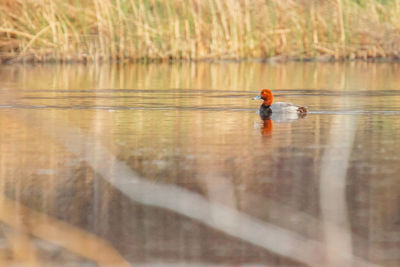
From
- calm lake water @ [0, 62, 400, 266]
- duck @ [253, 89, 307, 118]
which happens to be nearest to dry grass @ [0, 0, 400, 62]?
calm lake water @ [0, 62, 400, 266]

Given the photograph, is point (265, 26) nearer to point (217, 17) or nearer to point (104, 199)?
point (217, 17)

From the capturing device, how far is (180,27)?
22672 mm

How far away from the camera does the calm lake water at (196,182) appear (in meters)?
4.29

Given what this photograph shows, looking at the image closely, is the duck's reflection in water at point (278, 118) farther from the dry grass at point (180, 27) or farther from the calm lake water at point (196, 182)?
the dry grass at point (180, 27)

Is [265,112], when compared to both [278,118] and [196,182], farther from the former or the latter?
[196,182]

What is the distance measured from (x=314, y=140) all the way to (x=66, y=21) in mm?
14672

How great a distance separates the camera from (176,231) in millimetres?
4730

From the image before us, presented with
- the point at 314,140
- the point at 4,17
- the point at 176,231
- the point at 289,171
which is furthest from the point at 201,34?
the point at 176,231

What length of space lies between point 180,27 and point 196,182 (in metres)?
16.7

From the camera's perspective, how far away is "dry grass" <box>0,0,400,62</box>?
2228cm

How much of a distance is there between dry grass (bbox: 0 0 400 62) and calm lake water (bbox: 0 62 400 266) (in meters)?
9.09

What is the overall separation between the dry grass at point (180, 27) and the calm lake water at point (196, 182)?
909 centimetres

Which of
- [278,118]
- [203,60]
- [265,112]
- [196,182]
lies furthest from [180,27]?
[196,182]

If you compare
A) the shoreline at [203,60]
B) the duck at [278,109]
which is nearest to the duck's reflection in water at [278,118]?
the duck at [278,109]
